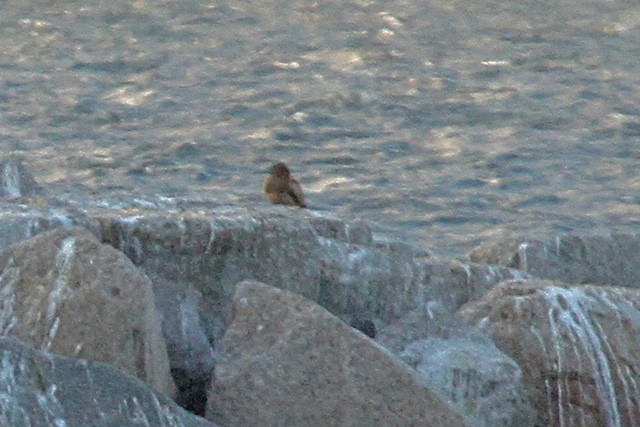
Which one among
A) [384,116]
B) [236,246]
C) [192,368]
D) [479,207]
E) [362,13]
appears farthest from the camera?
[362,13]

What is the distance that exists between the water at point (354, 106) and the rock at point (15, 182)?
3.37m

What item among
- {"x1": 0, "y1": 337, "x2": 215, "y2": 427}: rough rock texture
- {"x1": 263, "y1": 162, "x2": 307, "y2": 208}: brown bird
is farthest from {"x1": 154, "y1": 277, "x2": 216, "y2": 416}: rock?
{"x1": 263, "y1": 162, "x2": 307, "y2": 208}: brown bird

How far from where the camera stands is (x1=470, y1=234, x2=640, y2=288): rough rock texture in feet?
27.0

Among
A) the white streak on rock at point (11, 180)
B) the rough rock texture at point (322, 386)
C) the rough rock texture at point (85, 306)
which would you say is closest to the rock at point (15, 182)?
the white streak on rock at point (11, 180)

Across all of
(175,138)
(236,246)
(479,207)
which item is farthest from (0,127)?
(236,246)

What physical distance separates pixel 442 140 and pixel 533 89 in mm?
1707

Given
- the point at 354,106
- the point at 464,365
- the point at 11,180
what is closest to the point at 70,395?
the point at 464,365

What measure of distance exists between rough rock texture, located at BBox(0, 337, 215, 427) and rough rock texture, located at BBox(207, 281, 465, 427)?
58cm

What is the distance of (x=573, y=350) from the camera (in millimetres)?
6668

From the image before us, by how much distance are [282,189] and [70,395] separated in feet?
18.8

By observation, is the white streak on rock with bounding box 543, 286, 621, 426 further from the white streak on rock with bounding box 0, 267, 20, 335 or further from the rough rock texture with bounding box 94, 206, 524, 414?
the white streak on rock with bounding box 0, 267, 20, 335

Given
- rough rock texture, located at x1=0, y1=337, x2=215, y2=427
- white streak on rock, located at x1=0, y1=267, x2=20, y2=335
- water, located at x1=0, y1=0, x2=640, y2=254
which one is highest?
rough rock texture, located at x1=0, y1=337, x2=215, y2=427

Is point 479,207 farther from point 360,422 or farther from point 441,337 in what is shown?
point 360,422

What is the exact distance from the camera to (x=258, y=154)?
14297 millimetres
